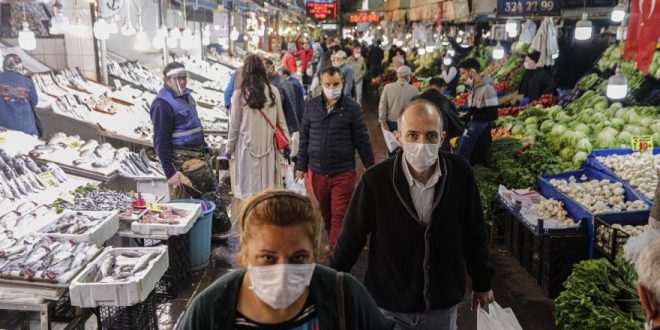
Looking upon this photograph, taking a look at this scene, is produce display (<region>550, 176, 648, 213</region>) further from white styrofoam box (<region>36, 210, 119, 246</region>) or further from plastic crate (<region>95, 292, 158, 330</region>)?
white styrofoam box (<region>36, 210, 119, 246</region>)

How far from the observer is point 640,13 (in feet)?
14.0

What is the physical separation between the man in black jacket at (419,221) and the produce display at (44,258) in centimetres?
222

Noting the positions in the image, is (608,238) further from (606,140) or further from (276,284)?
(276,284)

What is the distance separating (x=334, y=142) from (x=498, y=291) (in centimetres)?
210

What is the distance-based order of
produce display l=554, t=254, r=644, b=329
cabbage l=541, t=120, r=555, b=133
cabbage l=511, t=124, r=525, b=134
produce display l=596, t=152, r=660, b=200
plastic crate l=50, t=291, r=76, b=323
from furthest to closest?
cabbage l=511, t=124, r=525, b=134, cabbage l=541, t=120, r=555, b=133, produce display l=596, t=152, r=660, b=200, plastic crate l=50, t=291, r=76, b=323, produce display l=554, t=254, r=644, b=329

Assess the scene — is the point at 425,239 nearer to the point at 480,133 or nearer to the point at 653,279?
the point at 653,279

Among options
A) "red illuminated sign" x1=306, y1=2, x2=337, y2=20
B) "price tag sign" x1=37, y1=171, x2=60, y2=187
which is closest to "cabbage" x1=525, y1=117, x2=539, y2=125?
"price tag sign" x1=37, y1=171, x2=60, y2=187

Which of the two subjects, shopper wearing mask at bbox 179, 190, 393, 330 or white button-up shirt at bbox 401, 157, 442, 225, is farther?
white button-up shirt at bbox 401, 157, 442, 225

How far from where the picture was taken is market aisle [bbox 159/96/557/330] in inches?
197

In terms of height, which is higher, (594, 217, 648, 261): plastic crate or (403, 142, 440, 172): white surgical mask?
(403, 142, 440, 172): white surgical mask

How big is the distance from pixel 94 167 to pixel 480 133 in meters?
4.86

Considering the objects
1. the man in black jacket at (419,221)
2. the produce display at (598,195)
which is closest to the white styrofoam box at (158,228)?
the man in black jacket at (419,221)

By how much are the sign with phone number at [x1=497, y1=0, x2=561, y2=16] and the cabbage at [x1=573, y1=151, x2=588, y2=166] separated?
3.05m

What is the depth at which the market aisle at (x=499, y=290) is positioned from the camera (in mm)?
5008
